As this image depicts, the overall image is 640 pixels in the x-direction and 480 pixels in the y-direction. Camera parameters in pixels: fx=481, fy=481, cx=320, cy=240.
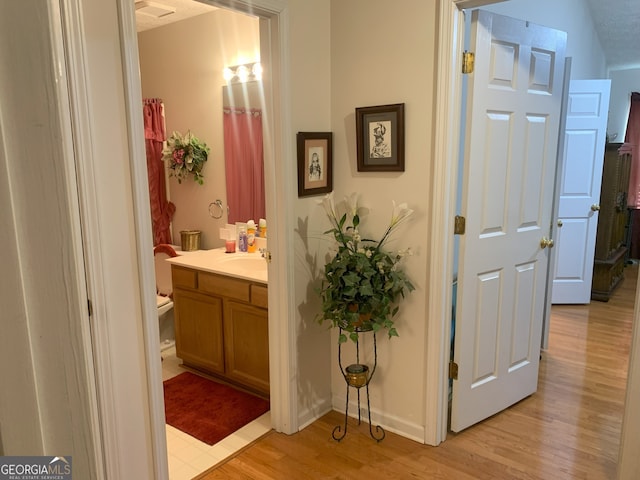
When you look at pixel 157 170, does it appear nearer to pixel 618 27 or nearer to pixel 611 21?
pixel 611 21

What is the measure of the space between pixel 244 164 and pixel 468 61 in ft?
5.97

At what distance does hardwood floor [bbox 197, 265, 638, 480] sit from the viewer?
7.56ft

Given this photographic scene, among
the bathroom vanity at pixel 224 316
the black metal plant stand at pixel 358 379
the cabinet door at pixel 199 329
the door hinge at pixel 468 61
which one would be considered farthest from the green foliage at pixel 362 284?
the cabinet door at pixel 199 329

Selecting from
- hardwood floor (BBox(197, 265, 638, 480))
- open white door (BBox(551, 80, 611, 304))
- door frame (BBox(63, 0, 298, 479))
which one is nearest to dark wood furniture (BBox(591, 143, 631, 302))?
open white door (BBox(551, 80, 611, 304))

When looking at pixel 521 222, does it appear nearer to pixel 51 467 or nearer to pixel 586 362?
pixel 586 362

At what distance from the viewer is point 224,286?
118 inches

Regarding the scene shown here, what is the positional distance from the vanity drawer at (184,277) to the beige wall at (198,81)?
0.63 meters

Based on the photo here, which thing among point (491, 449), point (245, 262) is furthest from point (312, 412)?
point (245, 262)

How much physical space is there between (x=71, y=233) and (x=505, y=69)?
2.48 meters

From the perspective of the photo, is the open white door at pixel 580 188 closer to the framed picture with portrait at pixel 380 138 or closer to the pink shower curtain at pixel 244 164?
the framed picture with portrait at pixel 380 138

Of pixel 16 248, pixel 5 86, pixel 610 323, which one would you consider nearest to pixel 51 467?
pixel 16 248

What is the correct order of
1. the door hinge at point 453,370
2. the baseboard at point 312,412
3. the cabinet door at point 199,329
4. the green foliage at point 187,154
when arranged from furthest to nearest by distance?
the green foliage at point 187,154
the cabinet door at point 199,329
the baseboard at point 312,412
the door hinge at point 453,370

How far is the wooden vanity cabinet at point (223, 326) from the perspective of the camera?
289cm

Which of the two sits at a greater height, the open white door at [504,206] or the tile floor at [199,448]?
the open white door at [504,206]
